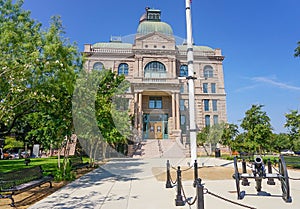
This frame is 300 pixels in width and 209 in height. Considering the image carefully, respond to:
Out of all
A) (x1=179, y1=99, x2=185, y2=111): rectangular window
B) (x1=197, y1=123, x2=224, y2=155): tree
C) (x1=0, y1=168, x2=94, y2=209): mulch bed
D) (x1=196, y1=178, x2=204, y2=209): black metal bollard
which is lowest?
(x1=0, y1=168, x2=94, y2=209): mulch bed

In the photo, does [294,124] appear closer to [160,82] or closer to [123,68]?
[160,82]

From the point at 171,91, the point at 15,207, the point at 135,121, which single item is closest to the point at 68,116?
the point at 15,207

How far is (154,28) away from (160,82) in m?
14.0

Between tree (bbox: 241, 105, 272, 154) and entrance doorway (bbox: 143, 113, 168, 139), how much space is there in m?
14.1

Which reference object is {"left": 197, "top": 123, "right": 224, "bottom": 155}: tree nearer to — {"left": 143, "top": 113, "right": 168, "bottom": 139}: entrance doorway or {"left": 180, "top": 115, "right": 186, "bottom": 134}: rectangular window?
{"left": 180, "top": 115, "right": 186, "bottom": 134}: rectangular window

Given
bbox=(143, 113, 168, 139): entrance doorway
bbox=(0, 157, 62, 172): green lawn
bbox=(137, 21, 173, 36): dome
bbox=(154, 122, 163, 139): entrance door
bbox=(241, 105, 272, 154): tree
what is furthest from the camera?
bbox=(137, 21, 173, 36): dome

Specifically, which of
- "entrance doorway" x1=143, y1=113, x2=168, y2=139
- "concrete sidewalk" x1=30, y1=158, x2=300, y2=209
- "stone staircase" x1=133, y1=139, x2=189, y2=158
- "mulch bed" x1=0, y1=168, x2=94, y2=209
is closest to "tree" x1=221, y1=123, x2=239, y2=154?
"stone staircase" x1=133, y1=139, x2=189, y2=158

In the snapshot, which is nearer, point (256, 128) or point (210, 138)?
point (256, 128)

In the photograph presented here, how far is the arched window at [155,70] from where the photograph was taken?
3522 centimetres

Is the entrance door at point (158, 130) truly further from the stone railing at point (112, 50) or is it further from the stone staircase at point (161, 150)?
the stone railing at point (112, 50)

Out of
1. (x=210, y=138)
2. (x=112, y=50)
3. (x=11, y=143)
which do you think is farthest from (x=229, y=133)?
(x=11, y=143)

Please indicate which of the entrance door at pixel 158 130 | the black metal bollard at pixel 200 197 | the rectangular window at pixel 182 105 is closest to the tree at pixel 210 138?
the rectangular window at pixel 182 105

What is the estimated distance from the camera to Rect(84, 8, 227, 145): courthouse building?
108 ft

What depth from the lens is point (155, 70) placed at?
36.3m
